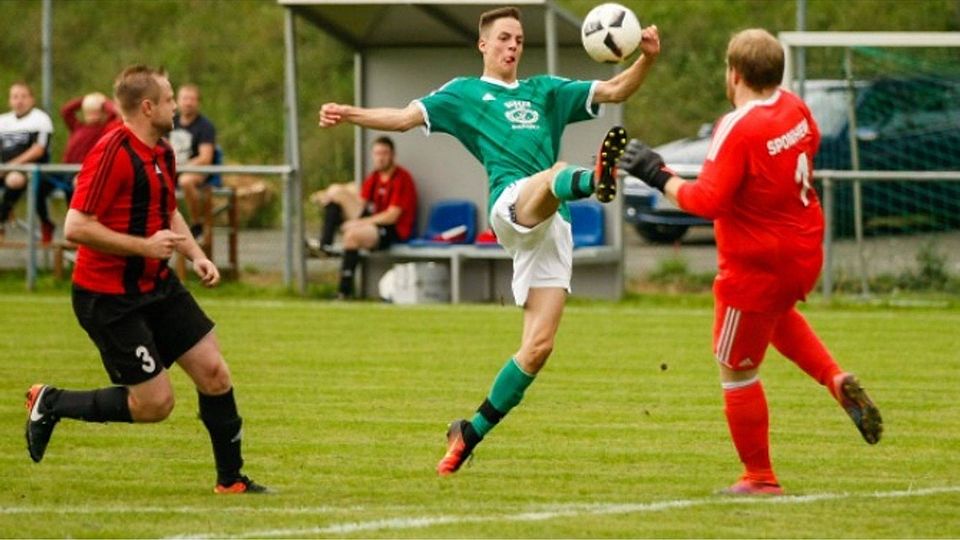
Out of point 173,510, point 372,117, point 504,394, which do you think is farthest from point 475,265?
point 173,510

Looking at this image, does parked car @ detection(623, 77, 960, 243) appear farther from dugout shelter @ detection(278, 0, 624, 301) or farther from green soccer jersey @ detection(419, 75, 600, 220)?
green soccer jersey @ detection(419, 75, 600, 220)

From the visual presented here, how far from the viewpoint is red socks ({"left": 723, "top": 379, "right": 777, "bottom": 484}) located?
7824 mm

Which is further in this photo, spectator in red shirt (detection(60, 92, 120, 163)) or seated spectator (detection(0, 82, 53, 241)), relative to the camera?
seated spectator (detection(0, 82, 53, 241))

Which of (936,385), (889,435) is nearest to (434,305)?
(936,385)

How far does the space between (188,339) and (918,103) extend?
12.6m

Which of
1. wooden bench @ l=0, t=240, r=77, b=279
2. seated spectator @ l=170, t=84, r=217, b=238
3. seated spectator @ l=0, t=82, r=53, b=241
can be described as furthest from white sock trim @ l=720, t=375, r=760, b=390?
seated spectator @ l=0, t=82, r=53, b=241

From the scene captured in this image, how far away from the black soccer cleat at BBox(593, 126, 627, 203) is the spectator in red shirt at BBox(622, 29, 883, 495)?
0.21 meters

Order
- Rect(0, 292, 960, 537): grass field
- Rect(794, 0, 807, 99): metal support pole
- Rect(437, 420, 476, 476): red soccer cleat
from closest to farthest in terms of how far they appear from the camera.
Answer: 1. Rect(0, 292, 960, 537): grass field
2. Rect(437, 420, 476, 476): red soccer cleat
3. Rect(794, 0, 807, 99): metal support pole

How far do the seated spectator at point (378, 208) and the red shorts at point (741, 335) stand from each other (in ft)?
34.7

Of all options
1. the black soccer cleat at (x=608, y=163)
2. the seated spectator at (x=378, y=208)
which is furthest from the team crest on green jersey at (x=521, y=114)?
the seated spectator at (x=378, y=208)

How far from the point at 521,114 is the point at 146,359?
2.14 m

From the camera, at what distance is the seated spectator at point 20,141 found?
19047 mm

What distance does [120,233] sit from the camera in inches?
305

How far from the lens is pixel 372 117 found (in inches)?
344
